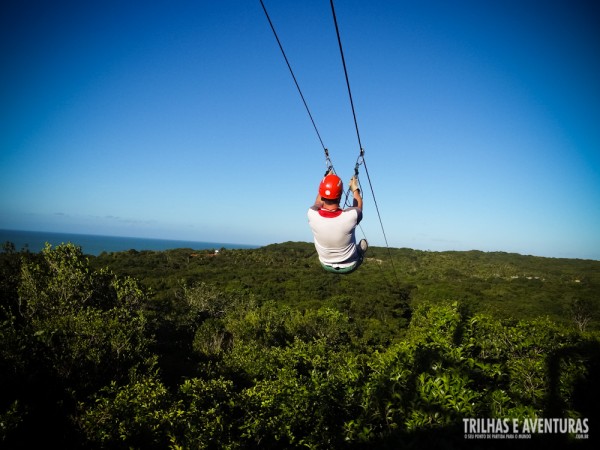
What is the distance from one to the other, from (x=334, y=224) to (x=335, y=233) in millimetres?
142

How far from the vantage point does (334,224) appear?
3.65 metres

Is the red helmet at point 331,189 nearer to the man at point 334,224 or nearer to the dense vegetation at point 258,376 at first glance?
the man at point 334,224

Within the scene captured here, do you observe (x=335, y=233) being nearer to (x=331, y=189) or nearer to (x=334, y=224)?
(x=334, y=224)

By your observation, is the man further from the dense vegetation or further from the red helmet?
the dense vegetation

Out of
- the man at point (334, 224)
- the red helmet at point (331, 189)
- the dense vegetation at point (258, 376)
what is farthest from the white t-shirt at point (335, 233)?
the dense vegetation at point (258, 376)

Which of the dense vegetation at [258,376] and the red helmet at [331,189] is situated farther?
the dense vegetation at [258,376]

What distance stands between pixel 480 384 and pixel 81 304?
22.8m

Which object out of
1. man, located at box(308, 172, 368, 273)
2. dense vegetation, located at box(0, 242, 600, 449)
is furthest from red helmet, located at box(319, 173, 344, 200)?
dense vegetation, located at box(0, 242, 600, 449)

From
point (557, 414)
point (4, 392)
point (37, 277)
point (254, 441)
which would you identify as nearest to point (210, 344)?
point (37, 277)

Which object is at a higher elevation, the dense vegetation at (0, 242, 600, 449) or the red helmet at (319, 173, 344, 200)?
the red helmet at (319, 173, 344, 200)

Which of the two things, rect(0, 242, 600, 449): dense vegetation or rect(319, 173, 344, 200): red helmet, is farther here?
rect(0, 242, 600, 449): dense vegetation

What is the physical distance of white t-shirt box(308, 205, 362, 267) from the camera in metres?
3.62

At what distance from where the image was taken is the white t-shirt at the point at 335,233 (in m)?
3.62

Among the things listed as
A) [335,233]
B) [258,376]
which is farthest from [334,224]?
[258,376]
